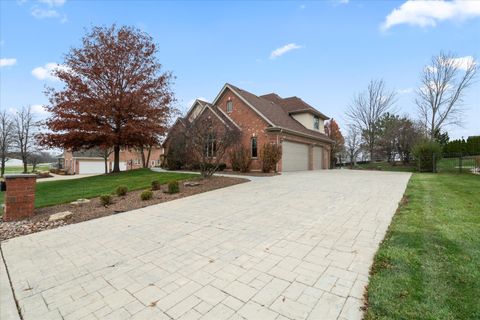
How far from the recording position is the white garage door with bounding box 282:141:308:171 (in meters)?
19.1

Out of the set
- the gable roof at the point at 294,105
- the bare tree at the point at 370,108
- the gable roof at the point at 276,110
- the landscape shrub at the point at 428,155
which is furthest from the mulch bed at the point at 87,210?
the bare tree at the point at 370,108

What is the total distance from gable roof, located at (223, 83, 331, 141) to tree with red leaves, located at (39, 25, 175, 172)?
609cm

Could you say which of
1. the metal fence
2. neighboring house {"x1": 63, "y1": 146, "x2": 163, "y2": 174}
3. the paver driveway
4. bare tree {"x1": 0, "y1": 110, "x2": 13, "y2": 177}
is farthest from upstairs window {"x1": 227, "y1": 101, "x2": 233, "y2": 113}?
bare tree {"x1": 0, "y1": 110, "x2": 13, "y2": 177}

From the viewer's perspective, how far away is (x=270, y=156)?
53.0 feet

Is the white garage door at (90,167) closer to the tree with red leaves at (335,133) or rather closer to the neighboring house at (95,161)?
the neighboring house at (95,161)

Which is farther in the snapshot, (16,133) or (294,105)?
(16,133)

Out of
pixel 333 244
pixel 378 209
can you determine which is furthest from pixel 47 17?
pixel 378 209

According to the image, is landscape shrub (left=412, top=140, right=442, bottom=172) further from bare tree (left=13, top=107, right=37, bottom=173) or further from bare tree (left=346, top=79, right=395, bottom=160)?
bare tree (left=13, top=107, right=37, bottom=173)

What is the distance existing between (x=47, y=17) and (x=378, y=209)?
15.0m

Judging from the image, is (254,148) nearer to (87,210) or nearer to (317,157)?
(317,157)

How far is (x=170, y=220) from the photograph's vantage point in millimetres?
6070

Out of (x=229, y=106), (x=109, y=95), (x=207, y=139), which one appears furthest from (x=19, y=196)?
(x=229, y=106)

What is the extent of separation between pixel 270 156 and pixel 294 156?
15.9 feet

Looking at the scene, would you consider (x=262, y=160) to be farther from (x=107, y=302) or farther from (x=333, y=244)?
(x=107, y=302)
